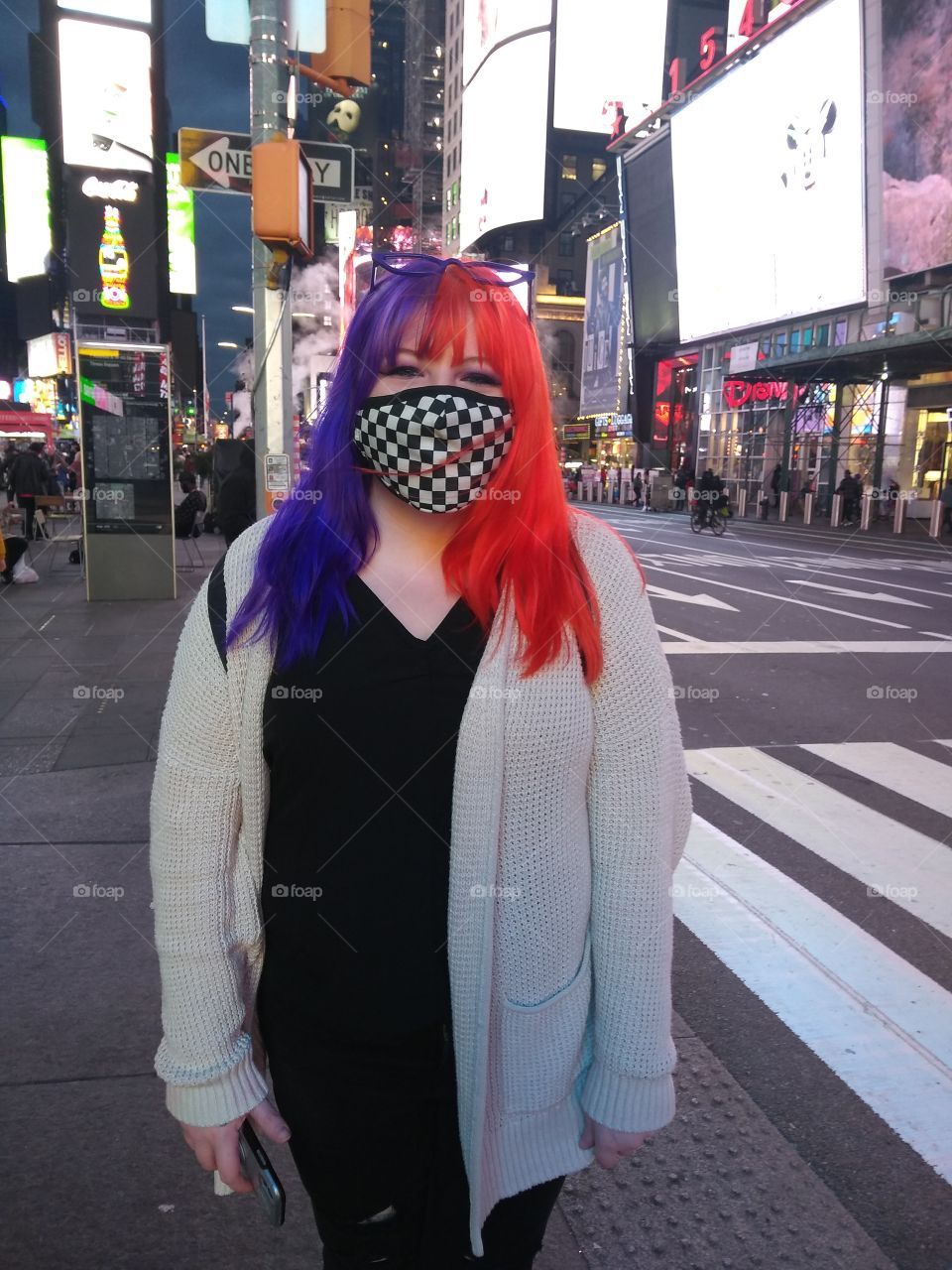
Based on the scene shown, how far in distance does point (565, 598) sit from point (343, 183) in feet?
23.0

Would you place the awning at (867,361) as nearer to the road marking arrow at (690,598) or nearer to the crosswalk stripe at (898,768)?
the road marking arrow at (690,598)

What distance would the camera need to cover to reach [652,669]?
155 centimetres

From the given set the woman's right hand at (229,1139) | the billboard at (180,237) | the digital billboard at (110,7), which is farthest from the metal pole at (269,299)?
the billboard at (180,237)

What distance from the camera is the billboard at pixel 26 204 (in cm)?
5684

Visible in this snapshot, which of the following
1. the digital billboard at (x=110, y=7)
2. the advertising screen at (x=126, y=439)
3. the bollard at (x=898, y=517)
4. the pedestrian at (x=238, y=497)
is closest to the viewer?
the pedestrian at (x=238, y=497)

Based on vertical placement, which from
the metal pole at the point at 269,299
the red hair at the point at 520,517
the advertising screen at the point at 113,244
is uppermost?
the advertising screen at the point at 113,244

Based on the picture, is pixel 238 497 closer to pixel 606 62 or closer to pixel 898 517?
pixel 898 517

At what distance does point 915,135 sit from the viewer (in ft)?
93.0

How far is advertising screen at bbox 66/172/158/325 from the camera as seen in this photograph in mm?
38250

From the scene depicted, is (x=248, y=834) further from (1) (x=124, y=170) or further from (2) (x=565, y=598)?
(1) (x=124, y=170)

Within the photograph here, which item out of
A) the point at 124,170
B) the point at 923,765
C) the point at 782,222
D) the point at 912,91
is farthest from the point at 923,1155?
the point at 124,170

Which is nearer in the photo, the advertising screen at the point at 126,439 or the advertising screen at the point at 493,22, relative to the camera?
the advertising screen at the point at 126,439

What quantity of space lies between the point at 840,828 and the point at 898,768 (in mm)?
1256

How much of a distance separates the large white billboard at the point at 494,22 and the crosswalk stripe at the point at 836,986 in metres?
82.9
